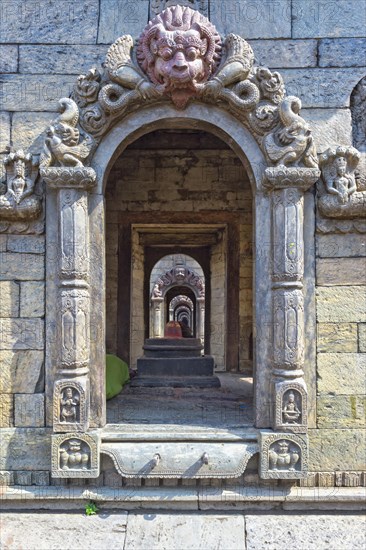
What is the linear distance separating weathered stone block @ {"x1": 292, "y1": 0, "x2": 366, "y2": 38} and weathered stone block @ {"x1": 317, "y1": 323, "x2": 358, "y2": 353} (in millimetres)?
2229

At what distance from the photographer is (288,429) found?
3.34m

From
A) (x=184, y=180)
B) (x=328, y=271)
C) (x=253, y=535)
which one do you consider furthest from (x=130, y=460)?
(x=184, y=180)

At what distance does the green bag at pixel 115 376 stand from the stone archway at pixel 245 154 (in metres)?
1.23

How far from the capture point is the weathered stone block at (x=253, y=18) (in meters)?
3.53

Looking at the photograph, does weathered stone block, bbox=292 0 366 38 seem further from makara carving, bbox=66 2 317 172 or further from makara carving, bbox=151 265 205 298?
makara carving, bbox=151 265 205 298

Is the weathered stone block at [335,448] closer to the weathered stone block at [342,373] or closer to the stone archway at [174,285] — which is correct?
the weathered stone block at [342,373]

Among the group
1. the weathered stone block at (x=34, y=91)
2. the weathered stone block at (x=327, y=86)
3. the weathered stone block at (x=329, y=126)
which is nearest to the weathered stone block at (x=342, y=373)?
the weathered stone block at (x=329, y=126)

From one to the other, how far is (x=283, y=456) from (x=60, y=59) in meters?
3.41

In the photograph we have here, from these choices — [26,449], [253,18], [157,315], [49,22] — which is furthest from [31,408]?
[157,315]

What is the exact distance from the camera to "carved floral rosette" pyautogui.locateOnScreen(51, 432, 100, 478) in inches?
131

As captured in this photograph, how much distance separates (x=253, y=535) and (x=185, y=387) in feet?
7.60

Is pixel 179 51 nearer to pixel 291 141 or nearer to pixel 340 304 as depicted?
pixel 291 141

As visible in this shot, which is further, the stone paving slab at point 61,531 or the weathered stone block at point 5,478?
the weathered stone block at point 5,478

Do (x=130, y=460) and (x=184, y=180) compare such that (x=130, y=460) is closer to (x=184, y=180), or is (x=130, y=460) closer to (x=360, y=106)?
(x=360, y=106)
